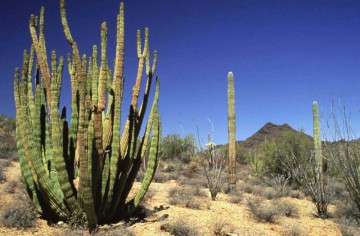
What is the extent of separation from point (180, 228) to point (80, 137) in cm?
246

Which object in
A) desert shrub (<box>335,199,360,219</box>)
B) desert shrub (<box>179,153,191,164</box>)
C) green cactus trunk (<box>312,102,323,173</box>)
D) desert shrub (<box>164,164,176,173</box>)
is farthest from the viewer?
desert shrub (<box>179,153,191,164</box>)

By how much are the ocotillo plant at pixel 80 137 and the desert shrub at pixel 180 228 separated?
0.80 metres

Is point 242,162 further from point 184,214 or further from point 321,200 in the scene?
point 184,214

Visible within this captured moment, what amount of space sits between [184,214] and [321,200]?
377cm

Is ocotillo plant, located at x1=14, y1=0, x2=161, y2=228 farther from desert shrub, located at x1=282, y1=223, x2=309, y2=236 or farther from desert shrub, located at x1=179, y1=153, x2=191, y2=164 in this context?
desert shrub, located at x1=179, y1=153, x2=191, y2=164

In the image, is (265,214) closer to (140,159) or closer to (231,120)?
(140,159)

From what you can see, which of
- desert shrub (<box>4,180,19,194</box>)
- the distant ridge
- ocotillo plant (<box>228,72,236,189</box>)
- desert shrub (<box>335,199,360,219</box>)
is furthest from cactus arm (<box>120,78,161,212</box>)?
the distant ridge

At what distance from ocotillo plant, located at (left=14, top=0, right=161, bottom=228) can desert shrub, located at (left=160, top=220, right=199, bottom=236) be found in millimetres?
800

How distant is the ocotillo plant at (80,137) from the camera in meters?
5.70

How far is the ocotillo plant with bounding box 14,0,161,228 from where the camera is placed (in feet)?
18.7

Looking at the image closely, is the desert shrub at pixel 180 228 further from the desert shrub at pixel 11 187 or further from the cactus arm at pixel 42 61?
the desert shrub at pixel 11 187

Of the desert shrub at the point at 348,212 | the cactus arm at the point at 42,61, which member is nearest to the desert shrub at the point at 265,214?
the desert shrub at the point at 348,212

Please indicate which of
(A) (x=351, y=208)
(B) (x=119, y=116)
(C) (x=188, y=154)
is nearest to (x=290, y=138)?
(C) (x=188, y=154)

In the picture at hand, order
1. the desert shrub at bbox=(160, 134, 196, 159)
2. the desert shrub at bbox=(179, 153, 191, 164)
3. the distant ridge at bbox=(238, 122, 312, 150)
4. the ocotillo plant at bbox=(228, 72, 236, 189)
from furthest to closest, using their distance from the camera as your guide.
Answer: the distant ridge at bbox=(238, 122, 312, 150), the desert shrub at bbox=(160, 134, 196, 159), the desert shrub at bbox=(179, 153, 191, 164), the ocotillo plant at bbox=(228, 72, 236, 189)
